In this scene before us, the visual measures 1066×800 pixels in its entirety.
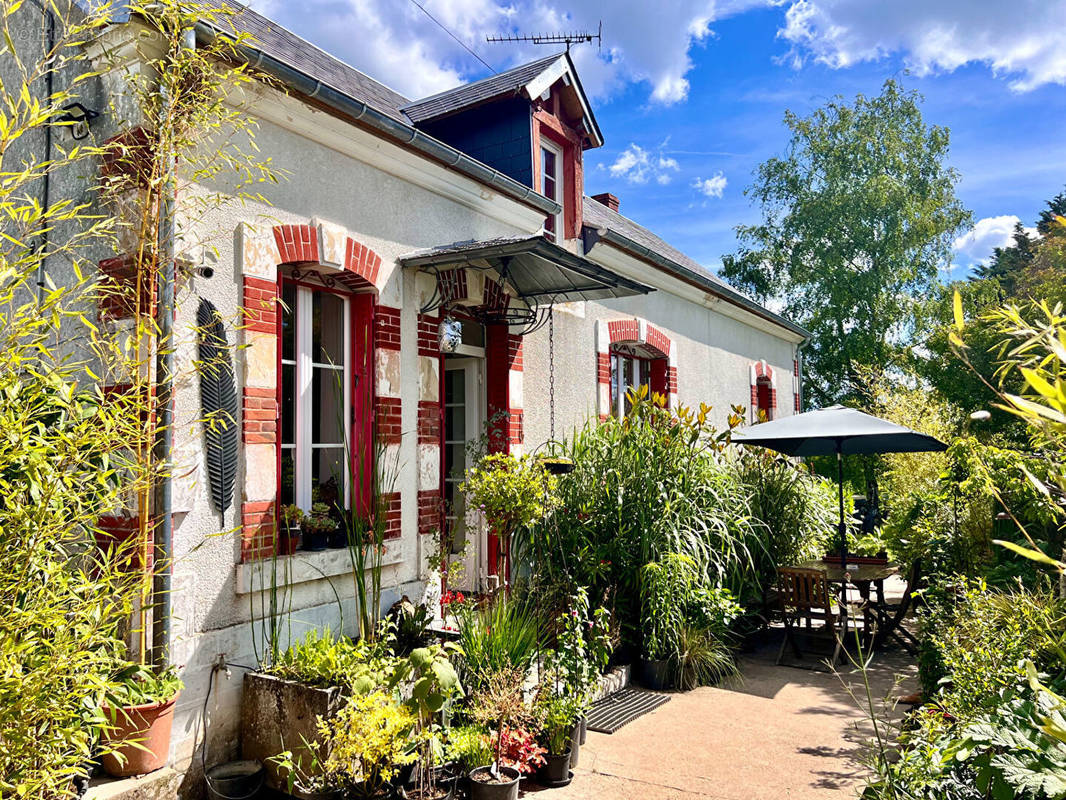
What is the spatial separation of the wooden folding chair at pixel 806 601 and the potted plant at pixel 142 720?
516 cm

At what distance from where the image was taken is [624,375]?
983 cm

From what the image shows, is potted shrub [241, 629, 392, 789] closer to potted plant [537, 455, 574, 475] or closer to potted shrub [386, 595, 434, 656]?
potted shrub [386, 595, 434, 656]

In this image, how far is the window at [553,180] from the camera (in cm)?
817

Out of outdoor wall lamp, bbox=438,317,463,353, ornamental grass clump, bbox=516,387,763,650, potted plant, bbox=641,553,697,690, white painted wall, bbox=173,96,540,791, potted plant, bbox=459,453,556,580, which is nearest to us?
white painted wall, bbox=173,96,540,791

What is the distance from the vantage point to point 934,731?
318cm

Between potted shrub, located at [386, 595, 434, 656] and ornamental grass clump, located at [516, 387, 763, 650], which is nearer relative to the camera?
potted shrub, located at [386, 595, 434, 656]

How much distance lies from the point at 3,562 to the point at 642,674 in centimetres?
476

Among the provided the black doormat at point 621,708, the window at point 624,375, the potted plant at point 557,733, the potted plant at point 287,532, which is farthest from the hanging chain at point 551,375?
the potted plant at point 557,733

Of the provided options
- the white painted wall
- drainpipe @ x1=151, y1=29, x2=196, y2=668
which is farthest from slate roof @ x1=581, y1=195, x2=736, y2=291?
drainpipe @ x1=151, y1=29, x2=196, y2=668

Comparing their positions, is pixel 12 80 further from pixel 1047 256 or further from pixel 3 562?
pixel 1047 256

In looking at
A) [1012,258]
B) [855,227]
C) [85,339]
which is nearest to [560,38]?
Result: [85,339]

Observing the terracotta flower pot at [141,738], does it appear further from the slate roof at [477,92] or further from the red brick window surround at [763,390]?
the red brick window surround at [763,390]

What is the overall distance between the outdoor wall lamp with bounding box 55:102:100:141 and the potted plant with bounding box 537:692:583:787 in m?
4.32

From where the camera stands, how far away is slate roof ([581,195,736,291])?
10727 millimetres
